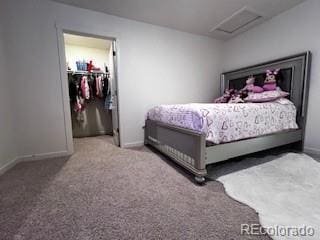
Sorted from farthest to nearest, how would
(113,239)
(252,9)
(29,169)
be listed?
(252,9)
(29,169)
(113,239)

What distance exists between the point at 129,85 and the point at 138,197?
1857 millimetres

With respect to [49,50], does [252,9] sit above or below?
above

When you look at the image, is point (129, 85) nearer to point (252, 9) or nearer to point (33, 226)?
point (33, 226)

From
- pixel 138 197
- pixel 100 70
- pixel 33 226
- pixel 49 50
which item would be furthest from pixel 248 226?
pixel 100 70

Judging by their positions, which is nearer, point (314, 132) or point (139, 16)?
point (314, 132)

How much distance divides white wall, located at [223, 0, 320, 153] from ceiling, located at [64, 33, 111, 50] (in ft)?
9.79

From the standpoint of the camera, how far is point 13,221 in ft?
3.24

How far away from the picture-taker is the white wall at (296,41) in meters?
2.10

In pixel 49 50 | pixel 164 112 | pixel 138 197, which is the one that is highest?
pixel 49 50

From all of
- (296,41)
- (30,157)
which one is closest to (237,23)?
(296,41)

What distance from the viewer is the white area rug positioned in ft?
3.25

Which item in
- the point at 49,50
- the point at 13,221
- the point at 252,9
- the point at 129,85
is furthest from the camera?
the point at 129,85
